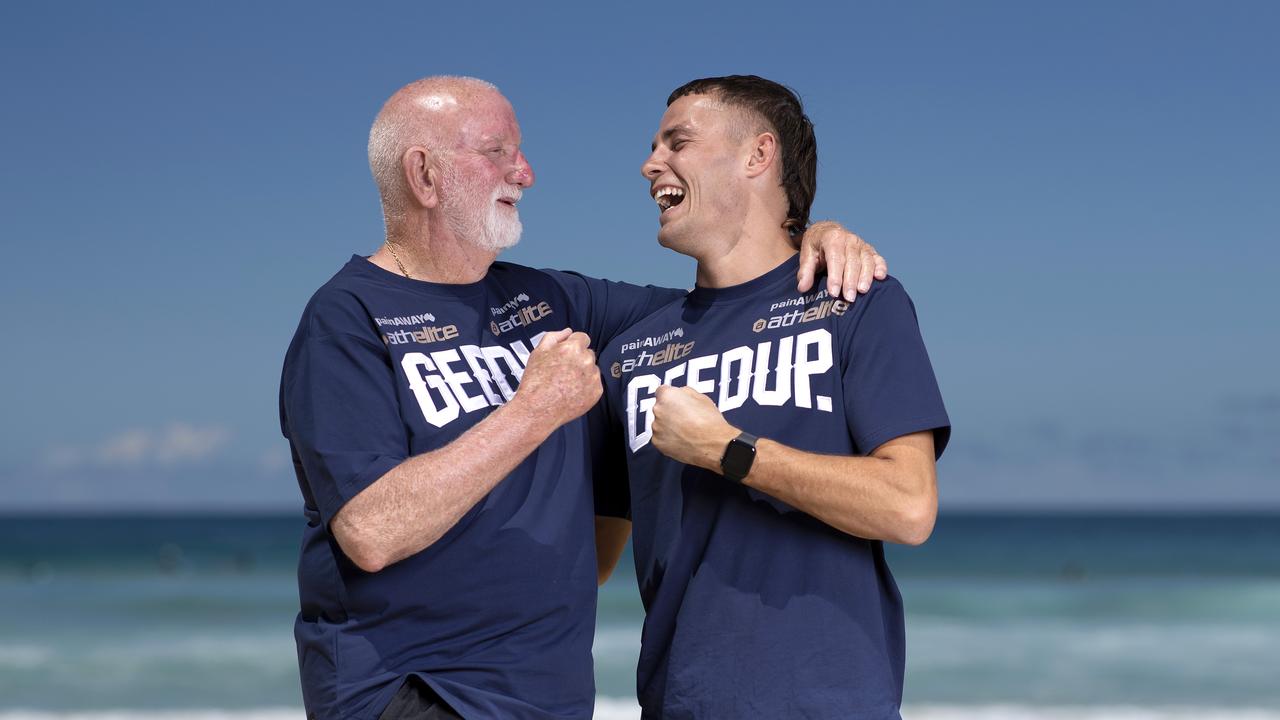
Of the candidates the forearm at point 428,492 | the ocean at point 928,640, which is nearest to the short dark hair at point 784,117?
the forearm at point 428,492

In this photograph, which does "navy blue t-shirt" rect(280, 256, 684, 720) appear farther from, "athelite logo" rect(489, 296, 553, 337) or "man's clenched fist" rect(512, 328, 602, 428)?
→ "man's clenched fist" rect(512, 328, 602, 428)

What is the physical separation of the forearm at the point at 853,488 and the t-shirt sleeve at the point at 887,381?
78mm

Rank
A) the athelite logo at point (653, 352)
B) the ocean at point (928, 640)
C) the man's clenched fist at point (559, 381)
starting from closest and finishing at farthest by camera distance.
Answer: the man's clenched fist at point (559, 381) → the athelite logo at point (653, 352) → the ocean at point (928, 640)

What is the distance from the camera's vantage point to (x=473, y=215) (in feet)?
9.83

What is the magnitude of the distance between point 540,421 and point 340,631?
2.14 feet

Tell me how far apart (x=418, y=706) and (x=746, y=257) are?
4.23 ft

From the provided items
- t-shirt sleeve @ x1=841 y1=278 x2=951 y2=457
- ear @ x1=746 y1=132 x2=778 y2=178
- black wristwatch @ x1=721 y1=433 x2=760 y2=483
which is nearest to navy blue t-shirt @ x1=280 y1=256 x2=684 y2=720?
black wristwatch @ x1=721 y1=433 x2=760 y2=483

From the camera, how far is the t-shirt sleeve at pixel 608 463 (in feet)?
10.1

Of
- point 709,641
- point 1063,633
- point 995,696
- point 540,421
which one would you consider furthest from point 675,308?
point 1063,633

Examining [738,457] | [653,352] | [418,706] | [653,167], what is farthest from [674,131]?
[418,706]

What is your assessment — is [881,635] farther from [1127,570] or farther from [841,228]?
[1127,570]

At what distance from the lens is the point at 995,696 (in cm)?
1104

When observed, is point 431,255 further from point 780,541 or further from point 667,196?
point 780,541

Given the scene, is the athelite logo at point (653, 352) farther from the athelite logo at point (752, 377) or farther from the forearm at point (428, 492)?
the forearm at point (428, 492)
